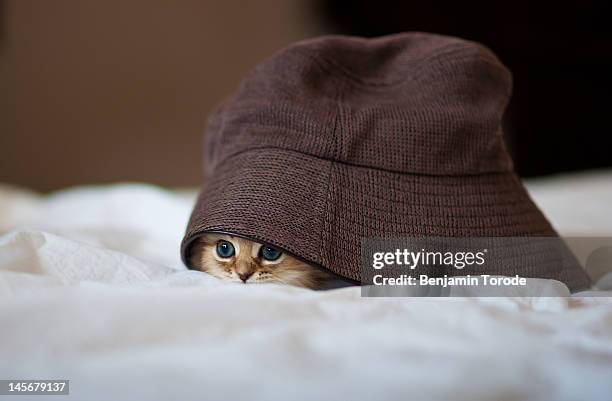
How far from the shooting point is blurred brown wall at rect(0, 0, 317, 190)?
2.59 meters

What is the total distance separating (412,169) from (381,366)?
Answer: 369 mm

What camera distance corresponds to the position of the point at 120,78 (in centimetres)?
277

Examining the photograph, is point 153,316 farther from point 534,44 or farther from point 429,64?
point 534,44

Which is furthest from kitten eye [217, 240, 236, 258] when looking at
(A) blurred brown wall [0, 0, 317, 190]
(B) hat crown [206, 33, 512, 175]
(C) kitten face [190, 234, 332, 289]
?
(A) blurred brown wall [0, 0, 317, 190]

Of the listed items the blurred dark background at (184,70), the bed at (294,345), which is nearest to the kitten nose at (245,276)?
the bed at (294,345)

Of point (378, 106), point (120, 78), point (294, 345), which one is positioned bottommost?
point (120, 78)

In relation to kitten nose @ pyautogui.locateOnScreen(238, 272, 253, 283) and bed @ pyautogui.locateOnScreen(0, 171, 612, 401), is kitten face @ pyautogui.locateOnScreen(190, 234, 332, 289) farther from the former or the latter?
bed @ pyautogui.locateOnScreen(0, 171, 612, 401)

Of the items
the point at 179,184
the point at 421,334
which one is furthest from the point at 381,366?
the point at 179,184

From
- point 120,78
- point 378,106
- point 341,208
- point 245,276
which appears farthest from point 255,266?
point 120,78

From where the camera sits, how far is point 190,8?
2887 mm

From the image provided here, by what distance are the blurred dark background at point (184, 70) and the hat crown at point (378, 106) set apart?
73.3 inches

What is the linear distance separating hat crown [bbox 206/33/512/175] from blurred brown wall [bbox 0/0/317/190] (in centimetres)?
198

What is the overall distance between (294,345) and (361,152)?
348 millimetres

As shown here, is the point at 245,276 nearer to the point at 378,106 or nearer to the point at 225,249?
the point at 225,249
